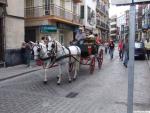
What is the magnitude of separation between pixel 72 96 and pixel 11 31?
10678 millimetres

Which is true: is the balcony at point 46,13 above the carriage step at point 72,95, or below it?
above

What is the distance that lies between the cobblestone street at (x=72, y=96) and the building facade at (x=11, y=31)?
5.46 meters

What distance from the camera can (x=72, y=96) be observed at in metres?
9.75

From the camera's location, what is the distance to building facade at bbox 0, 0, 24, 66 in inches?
721

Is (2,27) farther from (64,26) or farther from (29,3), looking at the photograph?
(64,26)

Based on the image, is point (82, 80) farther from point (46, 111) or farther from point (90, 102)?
point (46, 111)

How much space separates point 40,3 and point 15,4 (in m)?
9.36

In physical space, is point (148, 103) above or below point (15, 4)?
below

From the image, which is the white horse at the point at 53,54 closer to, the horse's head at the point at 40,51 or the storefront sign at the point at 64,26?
the horse's head at the point at 40,51

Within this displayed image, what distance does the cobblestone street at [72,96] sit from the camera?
8062mm

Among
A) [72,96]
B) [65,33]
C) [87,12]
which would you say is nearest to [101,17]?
[87,12]

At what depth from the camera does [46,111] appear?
774 centimetres

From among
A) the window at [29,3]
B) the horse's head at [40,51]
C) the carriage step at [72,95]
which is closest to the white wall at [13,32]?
the horse's head at [40,51]

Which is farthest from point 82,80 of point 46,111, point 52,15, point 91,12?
point 91,12
